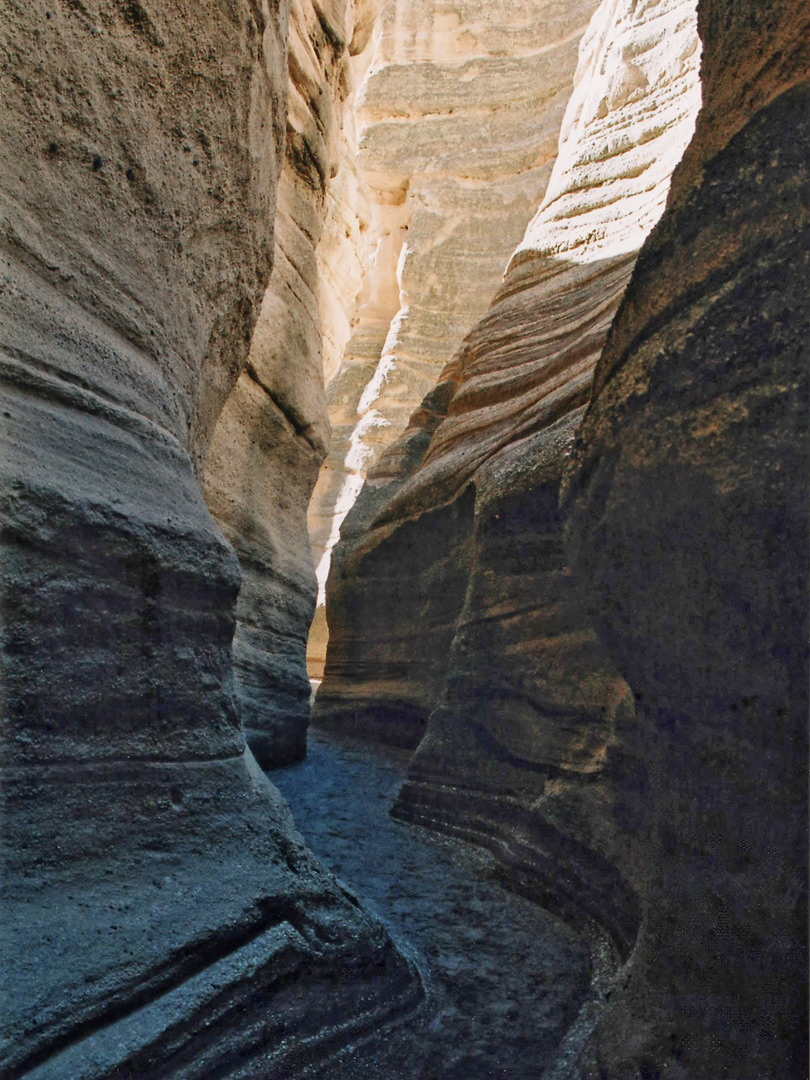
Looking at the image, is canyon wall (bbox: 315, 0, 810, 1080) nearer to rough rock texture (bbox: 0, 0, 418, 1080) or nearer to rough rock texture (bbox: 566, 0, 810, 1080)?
rough rock texture (bbox: 566, 0, 810, 1080)

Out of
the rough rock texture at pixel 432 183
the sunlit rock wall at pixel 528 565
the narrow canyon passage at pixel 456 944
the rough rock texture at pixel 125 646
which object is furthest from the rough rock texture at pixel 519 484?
the rough rock texture at pixel 432 183

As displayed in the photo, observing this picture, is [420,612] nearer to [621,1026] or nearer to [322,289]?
[621,1026]

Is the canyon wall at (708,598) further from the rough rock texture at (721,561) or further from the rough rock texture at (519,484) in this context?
the rough rock texture at (519,484)

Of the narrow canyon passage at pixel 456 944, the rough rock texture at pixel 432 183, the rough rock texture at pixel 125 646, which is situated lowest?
the narrow canyon passage at pixel 456 944

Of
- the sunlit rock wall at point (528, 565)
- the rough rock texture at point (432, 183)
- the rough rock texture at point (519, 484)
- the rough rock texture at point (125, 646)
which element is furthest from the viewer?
the rough rock texture at point (432, 183)

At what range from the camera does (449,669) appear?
412 centimetres

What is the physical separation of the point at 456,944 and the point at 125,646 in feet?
4.47

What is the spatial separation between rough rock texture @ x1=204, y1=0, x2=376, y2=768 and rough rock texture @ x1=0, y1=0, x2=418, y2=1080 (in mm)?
1788

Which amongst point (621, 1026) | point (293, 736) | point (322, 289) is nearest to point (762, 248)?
point (621, 1026)

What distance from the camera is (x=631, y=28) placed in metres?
5.88

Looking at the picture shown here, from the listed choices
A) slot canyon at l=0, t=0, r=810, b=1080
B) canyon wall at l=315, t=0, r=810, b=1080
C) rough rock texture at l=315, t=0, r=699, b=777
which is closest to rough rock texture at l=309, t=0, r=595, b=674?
rough rock texture at l=315, t=0, r=699, b=777

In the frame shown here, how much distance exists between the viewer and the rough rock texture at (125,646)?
5.67ft

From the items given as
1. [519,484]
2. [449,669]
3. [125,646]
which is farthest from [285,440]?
[125,646]

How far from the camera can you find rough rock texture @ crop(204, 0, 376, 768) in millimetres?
4508
